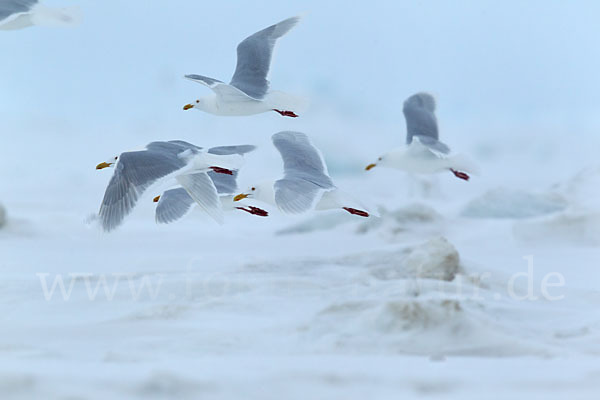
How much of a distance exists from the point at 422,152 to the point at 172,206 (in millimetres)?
881

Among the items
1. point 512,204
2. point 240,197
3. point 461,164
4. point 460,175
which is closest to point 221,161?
point 240,197

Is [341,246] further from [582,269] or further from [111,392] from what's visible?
[111,392]

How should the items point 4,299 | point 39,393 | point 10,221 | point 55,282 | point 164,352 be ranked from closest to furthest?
point 39,393 → point 164,352 → point 4,299 → point 55,282 → point 10,221

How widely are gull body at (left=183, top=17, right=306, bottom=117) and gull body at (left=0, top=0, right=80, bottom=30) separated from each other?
0.42m

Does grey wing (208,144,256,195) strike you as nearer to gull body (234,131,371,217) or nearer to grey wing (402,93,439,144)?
gull body (234,131,371,217)

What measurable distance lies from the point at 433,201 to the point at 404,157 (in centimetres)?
338

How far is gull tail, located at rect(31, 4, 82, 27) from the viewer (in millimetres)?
2164

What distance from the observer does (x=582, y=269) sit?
371 cm

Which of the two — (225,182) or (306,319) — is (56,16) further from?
(306,319)

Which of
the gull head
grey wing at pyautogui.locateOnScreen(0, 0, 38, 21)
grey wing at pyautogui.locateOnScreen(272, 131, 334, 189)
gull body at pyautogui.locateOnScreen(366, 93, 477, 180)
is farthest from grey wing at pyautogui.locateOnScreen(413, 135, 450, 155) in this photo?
grey wing at pyautogui.locateOnScreen(0, 0, 38, 21)

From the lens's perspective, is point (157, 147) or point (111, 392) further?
point (157, 147)

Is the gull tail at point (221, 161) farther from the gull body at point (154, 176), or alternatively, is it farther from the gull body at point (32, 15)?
the gull body at point (32, 15)

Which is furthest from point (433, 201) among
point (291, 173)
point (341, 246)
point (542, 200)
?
point (291, 173)

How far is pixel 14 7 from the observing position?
2191 mm
